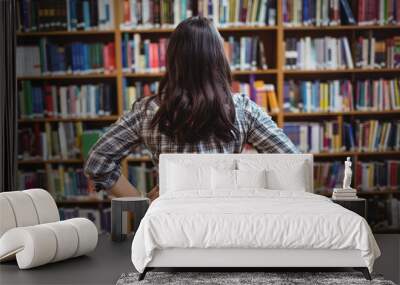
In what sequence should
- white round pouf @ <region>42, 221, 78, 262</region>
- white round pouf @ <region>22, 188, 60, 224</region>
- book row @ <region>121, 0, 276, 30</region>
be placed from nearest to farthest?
white round pouf @ <region>42, 221, 78, 262</region> < white round pouf @ <region>22, 188, 60, 224</region> < book row @ <region>121, 0, 276, 30</region>

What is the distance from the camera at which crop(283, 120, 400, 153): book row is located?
243 inches

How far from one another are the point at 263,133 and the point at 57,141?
6.75ft

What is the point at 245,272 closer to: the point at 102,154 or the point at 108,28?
the point at 102,154

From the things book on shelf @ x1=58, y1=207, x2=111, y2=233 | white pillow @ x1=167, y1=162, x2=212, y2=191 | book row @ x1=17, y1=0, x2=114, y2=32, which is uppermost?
book row @ x1=17, y1=0, x2=114, y2=32

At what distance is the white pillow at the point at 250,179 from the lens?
181 inches

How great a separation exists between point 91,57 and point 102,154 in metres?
1.42

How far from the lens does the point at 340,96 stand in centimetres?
615

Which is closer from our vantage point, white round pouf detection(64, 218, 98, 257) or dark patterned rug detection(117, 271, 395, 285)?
dark patterned rug detection(117, 271, 395, 285)

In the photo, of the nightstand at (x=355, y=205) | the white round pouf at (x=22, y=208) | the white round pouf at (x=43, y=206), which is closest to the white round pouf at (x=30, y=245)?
the white round pouf at (x=22, y=208)

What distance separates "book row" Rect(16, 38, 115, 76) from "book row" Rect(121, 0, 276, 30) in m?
0.30

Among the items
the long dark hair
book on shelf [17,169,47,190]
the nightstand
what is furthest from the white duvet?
book on shelf [17,169,47,190]

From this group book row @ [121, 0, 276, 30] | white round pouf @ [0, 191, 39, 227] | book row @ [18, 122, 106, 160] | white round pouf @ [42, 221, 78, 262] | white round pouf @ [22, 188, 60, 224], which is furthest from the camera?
book row @ [18, 122, 106, 160]

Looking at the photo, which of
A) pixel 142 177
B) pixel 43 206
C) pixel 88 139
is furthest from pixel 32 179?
pixel 43 206

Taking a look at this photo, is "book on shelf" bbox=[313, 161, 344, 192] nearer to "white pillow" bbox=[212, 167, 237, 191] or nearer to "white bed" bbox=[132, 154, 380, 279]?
"white pillow" bbox=[212, 167, 237, 191]
